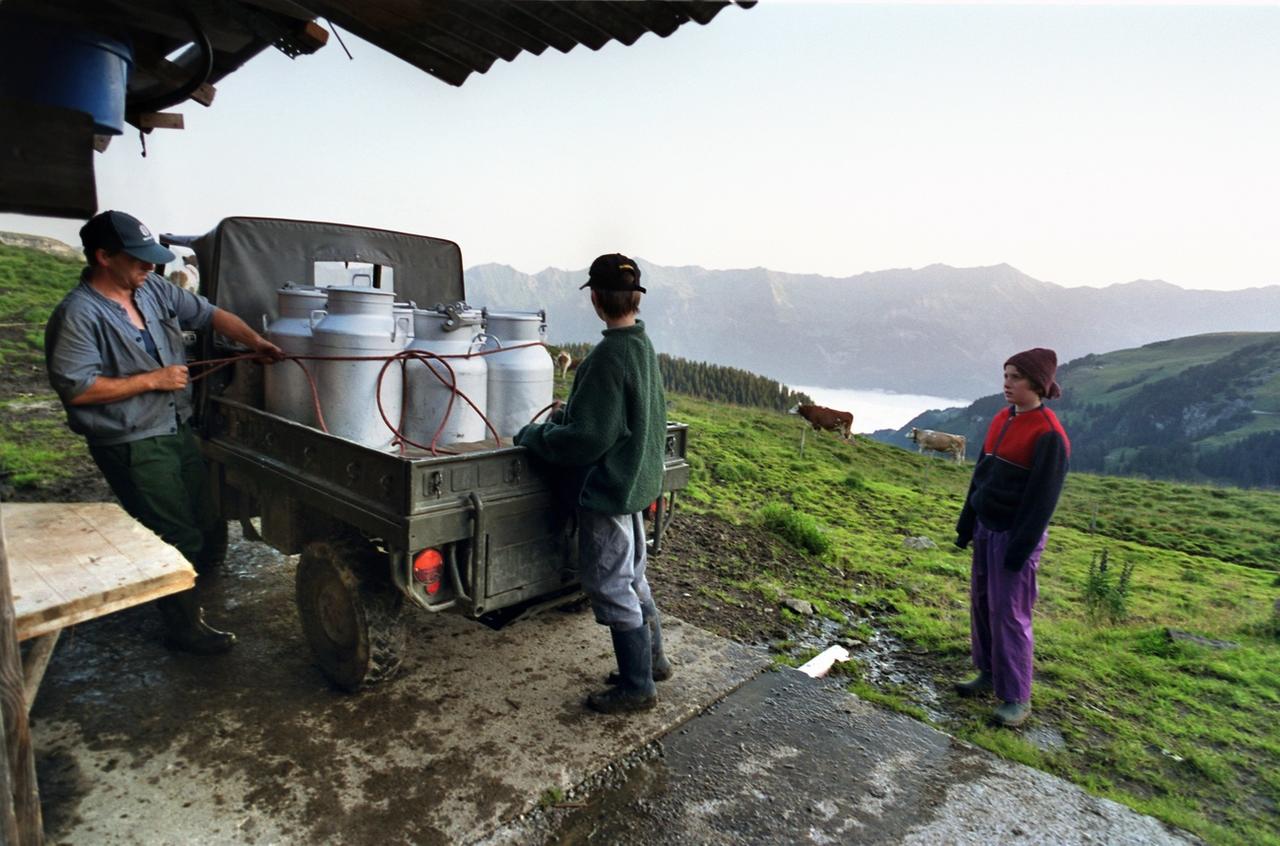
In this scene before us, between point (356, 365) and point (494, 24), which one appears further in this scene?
point (356, 365)

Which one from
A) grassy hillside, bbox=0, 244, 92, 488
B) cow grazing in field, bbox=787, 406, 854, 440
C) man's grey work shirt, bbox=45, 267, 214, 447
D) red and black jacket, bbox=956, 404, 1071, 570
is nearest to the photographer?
man's grey work shirt, bbox=45, 267, 214, 447

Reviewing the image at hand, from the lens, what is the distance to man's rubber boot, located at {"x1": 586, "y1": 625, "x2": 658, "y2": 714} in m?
3.59

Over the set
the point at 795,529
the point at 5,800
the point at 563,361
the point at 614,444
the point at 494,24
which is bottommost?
the point at 795,529

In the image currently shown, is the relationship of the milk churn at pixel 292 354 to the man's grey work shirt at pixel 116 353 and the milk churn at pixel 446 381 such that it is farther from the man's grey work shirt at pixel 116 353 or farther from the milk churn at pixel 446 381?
the milk churn at pixel 446 381

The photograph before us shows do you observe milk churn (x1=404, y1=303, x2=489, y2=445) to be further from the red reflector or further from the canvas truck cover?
the canvas truck cover

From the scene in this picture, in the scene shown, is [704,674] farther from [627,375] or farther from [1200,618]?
[1200,618]

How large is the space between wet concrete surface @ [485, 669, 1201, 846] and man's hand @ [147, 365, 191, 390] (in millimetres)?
2727

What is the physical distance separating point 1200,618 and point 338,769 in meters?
8.24

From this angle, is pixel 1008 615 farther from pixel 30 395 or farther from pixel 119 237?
pixel 30 395

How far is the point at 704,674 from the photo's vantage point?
415 centimetres

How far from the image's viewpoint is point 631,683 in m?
3.63

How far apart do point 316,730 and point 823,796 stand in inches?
92.3

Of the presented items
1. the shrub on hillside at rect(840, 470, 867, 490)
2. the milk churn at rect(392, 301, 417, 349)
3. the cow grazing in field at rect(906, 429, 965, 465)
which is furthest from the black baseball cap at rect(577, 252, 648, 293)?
the cow grazing in field at rect(906, 429, 965, 465)

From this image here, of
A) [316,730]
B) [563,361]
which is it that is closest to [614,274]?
[316,730]
